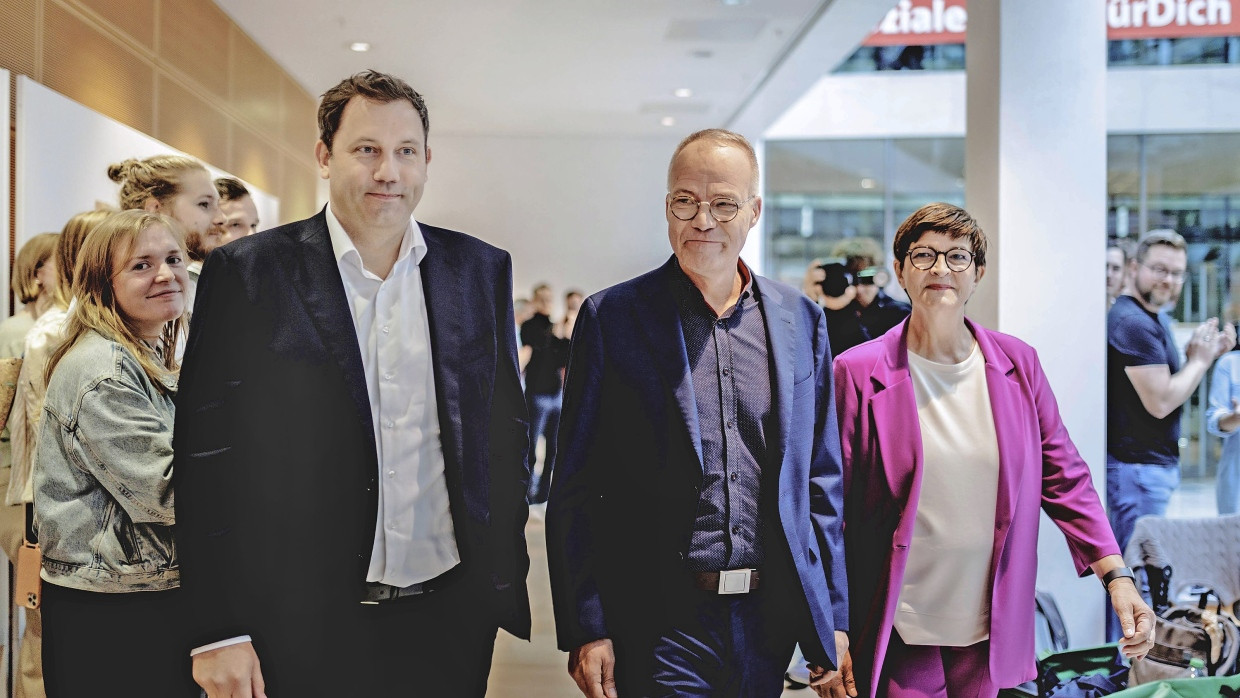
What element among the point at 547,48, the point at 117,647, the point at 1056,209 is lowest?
the point at 117,647

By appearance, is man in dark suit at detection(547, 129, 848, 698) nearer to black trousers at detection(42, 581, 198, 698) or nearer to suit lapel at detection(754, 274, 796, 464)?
suit lapel at detection(754, 274, 796, 464)

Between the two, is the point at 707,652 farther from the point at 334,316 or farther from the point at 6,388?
the point at 6,388

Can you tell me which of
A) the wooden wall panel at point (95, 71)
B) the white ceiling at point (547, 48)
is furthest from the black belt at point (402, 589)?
the white ceiling at point (547, 48)

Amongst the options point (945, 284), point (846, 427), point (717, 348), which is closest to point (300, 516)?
point (717, 348)

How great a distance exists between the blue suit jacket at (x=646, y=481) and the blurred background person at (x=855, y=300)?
246cm

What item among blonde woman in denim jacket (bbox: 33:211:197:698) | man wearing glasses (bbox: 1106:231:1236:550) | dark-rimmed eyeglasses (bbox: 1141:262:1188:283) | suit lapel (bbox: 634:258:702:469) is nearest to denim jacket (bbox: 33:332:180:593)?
blonde woman in denim jacket (bbox: 33:211:197:698)

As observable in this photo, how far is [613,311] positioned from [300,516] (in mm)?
731

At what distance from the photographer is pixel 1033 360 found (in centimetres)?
235

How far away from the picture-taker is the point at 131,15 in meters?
4.99

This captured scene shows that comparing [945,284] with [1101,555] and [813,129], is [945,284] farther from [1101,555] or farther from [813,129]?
[813,129]

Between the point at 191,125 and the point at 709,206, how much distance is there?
194 inches

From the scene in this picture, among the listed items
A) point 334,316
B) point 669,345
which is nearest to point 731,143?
point 669,345

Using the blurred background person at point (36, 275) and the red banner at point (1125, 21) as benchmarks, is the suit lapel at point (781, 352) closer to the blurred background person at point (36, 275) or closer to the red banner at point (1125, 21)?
the blurred background person at point (36, 275)

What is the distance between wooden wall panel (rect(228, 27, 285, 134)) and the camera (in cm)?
672
